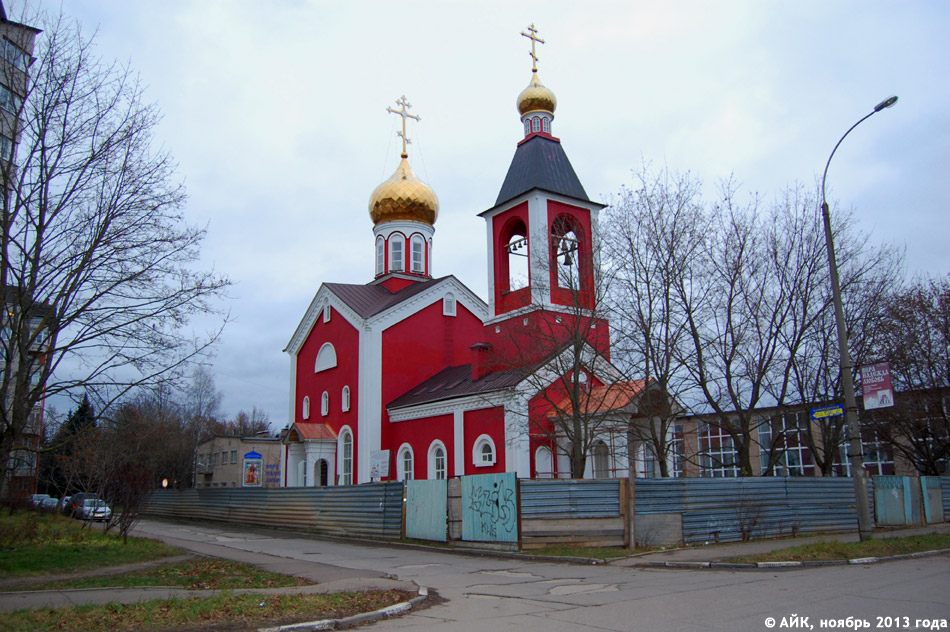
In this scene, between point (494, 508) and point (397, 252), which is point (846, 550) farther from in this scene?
point (397, 252)

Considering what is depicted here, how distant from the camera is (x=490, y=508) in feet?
55.3

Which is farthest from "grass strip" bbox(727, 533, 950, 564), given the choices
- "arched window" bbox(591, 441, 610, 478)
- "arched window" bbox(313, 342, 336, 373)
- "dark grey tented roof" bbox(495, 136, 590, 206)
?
"arched window" bbox(313, 342, 336, 373)

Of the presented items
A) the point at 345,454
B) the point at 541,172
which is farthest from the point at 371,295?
the point at 541,172

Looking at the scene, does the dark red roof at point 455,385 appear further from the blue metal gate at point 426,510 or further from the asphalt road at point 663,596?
the asphalt road at point 663,596

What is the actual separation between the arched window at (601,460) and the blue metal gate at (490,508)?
26.6ft

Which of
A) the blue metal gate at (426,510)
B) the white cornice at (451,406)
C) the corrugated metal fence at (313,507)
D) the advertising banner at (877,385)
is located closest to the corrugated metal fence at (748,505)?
the advertising banner at (877,385)

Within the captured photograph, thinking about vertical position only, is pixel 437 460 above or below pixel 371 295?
below

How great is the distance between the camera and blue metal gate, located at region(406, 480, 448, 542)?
60.1ft

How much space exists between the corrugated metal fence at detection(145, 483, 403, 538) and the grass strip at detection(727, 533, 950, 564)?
9811 mm

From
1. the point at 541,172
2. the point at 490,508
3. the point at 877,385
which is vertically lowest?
the point at 490,508

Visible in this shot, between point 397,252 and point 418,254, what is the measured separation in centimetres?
103

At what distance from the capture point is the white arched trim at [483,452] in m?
24.9

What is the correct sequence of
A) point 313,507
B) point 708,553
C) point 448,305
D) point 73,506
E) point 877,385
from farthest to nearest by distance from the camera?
point 448,305
point 73,506
point 313,507
point 708,553
point 877,385

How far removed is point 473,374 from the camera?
27391mm
